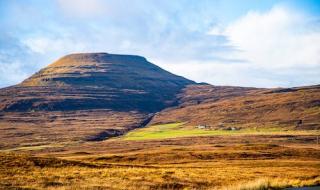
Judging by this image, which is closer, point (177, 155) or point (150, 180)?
point (150, 180)

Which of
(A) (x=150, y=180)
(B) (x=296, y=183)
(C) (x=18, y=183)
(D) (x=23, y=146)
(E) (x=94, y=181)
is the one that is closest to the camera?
(C) (x=18, y=183)

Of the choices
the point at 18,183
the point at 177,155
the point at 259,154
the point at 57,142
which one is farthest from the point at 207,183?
the point at 57,142

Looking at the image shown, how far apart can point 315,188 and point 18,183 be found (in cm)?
3040

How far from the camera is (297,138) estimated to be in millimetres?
175750

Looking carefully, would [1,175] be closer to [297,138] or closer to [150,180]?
[150,180]

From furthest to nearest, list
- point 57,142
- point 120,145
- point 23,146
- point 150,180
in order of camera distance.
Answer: point 57,142, point 23,146, point 120,145, point 150,180

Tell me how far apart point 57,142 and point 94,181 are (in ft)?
490

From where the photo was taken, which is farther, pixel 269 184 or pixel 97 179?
pixel 269 184

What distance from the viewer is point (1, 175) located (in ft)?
151

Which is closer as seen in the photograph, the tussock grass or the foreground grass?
the foreground grass

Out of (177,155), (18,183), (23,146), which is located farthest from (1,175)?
(23,146)

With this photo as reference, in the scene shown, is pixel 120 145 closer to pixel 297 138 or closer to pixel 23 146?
pixel 23 146

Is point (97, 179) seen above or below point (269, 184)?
above

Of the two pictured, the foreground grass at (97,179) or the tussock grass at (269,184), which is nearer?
the foreground grass at (97,179)
